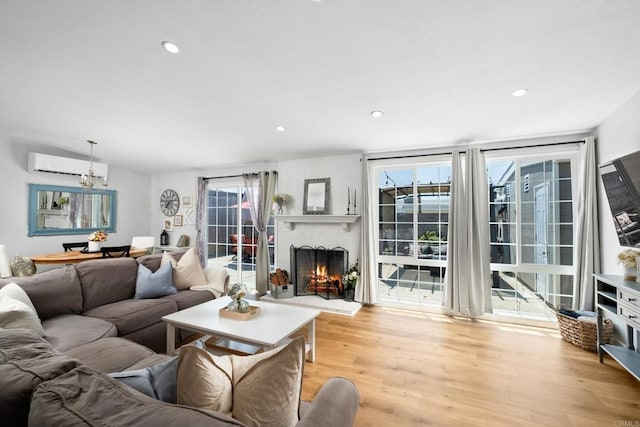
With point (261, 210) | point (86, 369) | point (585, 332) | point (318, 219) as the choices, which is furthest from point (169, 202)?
point (585, 332)

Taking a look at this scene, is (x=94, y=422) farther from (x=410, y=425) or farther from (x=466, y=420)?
(x=466, y=420)

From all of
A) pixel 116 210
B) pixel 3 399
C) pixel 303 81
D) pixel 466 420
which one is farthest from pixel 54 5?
pixel 116 210

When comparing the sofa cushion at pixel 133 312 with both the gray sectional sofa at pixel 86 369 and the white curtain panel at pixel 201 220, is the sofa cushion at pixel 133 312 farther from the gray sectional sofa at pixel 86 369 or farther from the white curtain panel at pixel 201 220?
the white curtain panel at pixel 201 220

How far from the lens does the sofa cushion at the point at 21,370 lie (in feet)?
2.24

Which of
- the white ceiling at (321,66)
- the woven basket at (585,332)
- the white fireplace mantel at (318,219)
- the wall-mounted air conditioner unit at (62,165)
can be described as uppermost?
the white ceiling at (321,66)

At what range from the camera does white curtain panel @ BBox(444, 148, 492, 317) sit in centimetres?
352

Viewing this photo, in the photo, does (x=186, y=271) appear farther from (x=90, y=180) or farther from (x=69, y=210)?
(x=69, y=210)

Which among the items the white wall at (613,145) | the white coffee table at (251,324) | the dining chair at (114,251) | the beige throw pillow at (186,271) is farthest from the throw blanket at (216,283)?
the white wall at (613,145)

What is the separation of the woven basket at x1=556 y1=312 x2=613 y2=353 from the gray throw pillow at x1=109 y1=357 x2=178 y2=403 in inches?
143

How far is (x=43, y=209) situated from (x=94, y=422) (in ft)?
18.5

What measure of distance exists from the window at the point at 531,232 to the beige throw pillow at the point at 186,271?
→ 3878mm

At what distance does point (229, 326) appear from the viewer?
Answer: 223cm

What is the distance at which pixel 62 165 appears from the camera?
446 cm

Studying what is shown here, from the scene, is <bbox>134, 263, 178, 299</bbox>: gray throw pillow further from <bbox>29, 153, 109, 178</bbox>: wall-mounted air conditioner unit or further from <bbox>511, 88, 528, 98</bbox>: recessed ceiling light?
<bbox>511, 88, 528, 98</bbox>: recessed ceiling light
